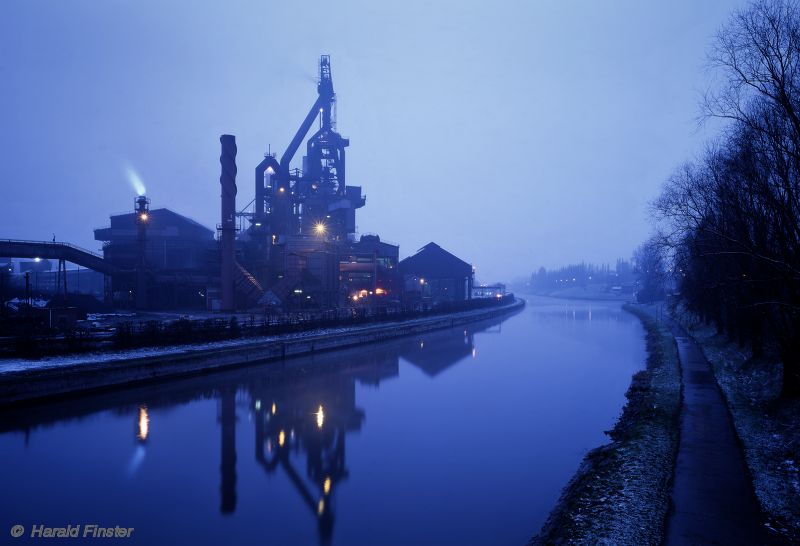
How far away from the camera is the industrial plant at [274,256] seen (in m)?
43.2

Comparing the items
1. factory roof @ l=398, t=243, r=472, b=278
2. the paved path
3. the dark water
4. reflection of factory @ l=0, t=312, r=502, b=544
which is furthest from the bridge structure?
the paved path

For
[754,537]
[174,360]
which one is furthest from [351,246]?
[754,537]

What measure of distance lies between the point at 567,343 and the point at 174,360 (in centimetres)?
3077

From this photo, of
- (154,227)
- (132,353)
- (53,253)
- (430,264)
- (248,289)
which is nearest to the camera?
(132,353)

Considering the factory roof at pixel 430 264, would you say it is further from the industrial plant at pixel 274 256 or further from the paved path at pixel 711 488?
the paved path at pixel 711 488

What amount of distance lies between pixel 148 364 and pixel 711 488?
842 inches

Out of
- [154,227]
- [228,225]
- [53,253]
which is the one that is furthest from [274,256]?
[154,227]

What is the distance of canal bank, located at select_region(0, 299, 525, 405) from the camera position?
1716cm

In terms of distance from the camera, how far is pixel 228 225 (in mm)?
42844

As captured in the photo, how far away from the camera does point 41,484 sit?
11.4 meters

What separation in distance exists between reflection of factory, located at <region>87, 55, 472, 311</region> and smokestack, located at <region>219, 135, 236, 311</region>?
0.09 metres

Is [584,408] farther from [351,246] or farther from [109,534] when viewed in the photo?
[351,246]

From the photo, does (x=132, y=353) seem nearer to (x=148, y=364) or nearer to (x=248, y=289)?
(x=148, y=364)

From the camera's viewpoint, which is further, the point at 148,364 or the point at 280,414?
the point at 148,364
